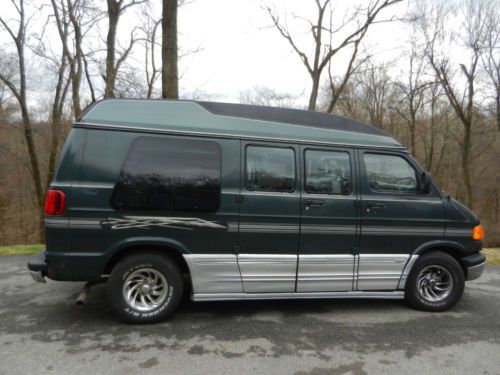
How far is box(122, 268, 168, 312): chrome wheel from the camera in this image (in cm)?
378

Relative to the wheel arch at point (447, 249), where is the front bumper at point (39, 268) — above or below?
below

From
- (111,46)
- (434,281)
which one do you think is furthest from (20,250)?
(111,46)

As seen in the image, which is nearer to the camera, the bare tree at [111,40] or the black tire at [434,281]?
the black tire at [434,281]

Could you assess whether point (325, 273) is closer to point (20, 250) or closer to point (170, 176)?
point (170, 176)

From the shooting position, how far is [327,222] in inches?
161

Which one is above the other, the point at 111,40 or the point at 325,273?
the point at 111,40

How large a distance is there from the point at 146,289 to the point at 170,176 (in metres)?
1.30

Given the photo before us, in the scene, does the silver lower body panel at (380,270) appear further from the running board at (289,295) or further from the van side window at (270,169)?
the van side window at (270,169)

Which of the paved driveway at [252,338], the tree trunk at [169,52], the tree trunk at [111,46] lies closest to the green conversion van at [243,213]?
the paved driveway at [252,338]

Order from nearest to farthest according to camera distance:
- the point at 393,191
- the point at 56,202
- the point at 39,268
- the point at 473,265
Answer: the point at 56,202, the point at 39,268, the point at 393,191, the point at 473,265

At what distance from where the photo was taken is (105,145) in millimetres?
3668

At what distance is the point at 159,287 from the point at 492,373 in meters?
3.32

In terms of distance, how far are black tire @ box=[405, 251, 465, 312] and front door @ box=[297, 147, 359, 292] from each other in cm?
88

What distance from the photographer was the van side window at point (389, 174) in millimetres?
4277
